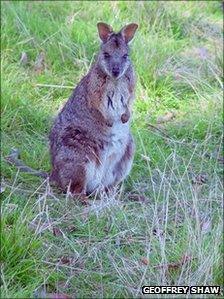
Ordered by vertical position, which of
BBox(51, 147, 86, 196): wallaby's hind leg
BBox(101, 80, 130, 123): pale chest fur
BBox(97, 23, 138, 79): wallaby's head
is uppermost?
BBox(97, 23, 138, 79): wallaby's head

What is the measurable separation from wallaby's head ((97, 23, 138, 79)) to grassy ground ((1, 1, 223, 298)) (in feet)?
2.17

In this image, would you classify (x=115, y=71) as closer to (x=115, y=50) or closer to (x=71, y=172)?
(x=115, y=50)

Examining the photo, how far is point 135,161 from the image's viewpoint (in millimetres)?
5660

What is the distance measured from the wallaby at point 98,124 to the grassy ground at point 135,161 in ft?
0.64

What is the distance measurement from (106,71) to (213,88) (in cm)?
190

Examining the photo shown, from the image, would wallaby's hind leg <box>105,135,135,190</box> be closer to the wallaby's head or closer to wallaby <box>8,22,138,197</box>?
wallaby <box>8,22,138,197</box>

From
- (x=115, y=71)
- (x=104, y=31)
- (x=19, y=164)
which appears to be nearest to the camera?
(x=115, y=71)

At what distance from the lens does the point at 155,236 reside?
159 inches

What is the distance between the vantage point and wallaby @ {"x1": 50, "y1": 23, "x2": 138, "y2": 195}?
16.3 ft

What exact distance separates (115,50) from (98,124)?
1.67 feet

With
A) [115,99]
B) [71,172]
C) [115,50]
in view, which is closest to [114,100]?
[115,99]

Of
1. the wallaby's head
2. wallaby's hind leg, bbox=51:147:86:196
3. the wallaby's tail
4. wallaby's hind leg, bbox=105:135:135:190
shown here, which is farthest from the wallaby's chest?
the wallaby's tail

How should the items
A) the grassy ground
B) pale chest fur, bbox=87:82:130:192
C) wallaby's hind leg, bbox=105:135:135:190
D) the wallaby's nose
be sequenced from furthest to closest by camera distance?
wallaby's hind leg, bbox=105:135:135:190 → pale chest fur, bbox=87:82:130:192 → the wallaby's nose → the grassy ground

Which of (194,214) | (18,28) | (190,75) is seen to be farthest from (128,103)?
(18,28)
